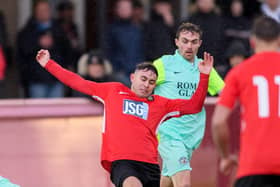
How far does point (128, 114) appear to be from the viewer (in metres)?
9.45

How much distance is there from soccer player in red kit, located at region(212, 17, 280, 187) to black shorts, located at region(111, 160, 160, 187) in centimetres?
228

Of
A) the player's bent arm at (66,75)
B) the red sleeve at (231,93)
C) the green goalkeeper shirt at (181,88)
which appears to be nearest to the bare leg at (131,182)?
the player's bent arm at (66,75)

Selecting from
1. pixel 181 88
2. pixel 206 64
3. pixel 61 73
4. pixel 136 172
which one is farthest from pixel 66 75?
pixel 181 88

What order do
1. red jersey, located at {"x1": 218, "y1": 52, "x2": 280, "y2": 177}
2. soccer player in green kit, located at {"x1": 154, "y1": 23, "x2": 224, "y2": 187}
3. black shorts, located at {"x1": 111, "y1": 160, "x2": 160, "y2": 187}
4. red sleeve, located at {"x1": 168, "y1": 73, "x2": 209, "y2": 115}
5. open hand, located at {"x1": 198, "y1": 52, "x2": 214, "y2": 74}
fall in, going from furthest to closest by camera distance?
1. soccer player in green kit, located at {"x1": 154, "y1": 23, "x2": 224, "y2": 187}
2. black shorts, located at {"x1": 111, "y1": 160, "x2": 160, "y2": 187}
3. red sleeve, located at {"x1": 168, "y1": 73, "x2": 209, "y2": 115}
4. open hand, located at {"x1": 198, "y1": 52, "x2": 214, "y2": 74}
5. red jersey, located at {"x1": 218, "y1": 52, "x2": 280, "y2": 177}

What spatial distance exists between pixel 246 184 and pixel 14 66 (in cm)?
855

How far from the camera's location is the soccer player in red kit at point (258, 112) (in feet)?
23.2

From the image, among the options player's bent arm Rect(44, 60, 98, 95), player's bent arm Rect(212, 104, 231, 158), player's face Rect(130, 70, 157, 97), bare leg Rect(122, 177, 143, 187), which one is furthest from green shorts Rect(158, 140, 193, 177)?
player's bent arm Rect(212, 104, 231, 158)

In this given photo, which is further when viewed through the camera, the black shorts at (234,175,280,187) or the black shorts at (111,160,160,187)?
the black shorts at (111,160,160,187)

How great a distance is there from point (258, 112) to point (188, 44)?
3.15m

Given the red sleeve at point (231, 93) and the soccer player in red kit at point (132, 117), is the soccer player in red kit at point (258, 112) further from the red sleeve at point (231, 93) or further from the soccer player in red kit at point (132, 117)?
the soccer player in red kit at point (132, 117)

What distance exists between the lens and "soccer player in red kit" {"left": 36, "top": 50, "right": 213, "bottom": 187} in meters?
9.37

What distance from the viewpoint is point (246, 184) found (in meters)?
7.12

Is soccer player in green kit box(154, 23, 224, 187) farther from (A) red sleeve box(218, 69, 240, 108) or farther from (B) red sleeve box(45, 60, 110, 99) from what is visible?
(A) red sleeve box(218, 69, 240, 108)

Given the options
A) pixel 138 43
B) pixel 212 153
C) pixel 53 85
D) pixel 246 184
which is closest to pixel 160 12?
pixel 138 43
